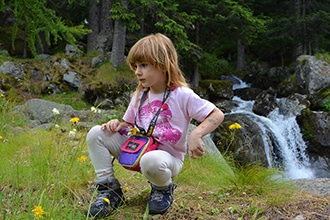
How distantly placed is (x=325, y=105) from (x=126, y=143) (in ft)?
29.9

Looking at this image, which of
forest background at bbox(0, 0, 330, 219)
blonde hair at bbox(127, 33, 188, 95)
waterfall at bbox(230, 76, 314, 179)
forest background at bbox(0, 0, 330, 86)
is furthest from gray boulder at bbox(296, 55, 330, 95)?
blonde hair at bbox(127, 33, 188, 95)

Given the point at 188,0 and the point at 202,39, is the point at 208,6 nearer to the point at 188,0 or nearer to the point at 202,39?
the point at 188,0

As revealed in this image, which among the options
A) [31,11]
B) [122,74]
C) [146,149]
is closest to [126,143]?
[146,149]

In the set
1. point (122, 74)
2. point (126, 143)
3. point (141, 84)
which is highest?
point (141, 84)

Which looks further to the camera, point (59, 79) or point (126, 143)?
point (59, 79)

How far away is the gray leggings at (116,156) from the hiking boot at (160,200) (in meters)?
0.05

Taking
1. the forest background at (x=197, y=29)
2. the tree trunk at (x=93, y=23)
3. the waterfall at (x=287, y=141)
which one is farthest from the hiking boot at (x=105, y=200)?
the tree trunk at (x=93, y=23)

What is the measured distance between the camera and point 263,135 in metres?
8.26

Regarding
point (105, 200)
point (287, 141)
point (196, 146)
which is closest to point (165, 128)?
point (196, 146)

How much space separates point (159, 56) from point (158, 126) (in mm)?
392

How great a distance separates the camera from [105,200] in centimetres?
193

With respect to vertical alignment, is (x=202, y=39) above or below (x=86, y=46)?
above

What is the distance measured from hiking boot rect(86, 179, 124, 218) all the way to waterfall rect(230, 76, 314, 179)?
615 cm

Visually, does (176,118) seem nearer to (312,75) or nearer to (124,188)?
(124,188)
